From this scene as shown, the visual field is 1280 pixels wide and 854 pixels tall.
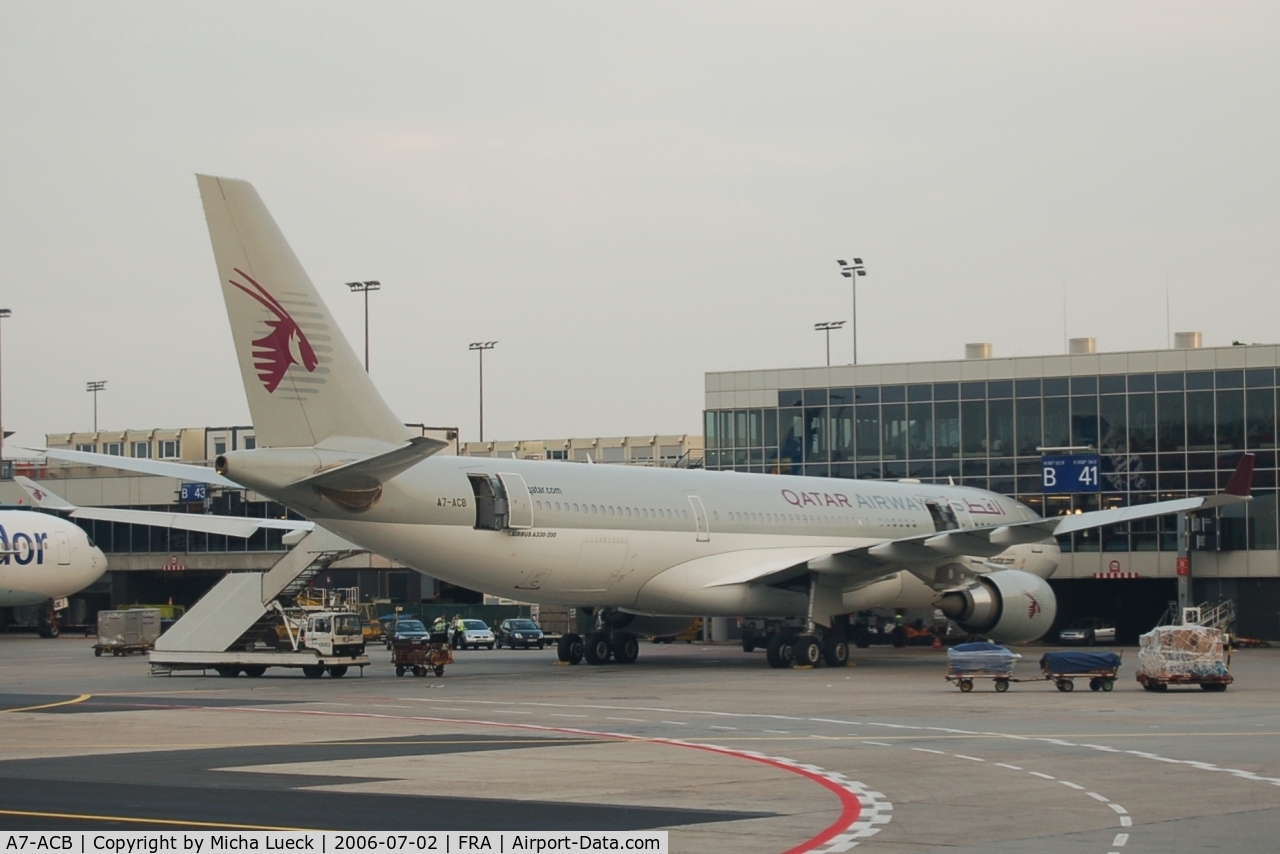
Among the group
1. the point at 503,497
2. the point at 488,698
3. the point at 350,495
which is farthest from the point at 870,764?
the point at 503,497

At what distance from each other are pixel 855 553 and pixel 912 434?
2310 cm

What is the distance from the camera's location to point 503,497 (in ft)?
114

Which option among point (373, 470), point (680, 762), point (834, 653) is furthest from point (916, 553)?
point (680, 762)

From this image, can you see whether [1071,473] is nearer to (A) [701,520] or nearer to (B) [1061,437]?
(B) [1061,437]

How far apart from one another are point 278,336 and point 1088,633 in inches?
1376

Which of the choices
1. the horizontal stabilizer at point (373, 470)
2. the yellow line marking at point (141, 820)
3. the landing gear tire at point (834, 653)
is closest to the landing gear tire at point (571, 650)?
the landing gear tire at point (834, 653)

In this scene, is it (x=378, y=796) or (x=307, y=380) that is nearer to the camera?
(x=378, y=796)

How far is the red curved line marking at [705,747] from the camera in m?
12.8

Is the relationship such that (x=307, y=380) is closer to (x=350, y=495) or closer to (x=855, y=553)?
(x=350, y=495)

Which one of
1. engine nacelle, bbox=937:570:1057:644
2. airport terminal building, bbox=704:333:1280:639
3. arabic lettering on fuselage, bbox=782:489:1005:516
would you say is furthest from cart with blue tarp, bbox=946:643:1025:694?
airport terminal building, bbox=704:333:1280:639

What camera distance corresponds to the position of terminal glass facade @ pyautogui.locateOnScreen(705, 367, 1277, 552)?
56219 mm

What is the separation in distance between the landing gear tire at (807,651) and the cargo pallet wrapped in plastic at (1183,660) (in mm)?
11062

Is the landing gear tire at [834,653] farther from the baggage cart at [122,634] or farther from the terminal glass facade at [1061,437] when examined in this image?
the baggage cart at [122,634]

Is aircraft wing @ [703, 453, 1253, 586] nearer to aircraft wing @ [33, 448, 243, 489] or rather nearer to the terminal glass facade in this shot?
aircraft wing @ [33, 448, 243, 489]
